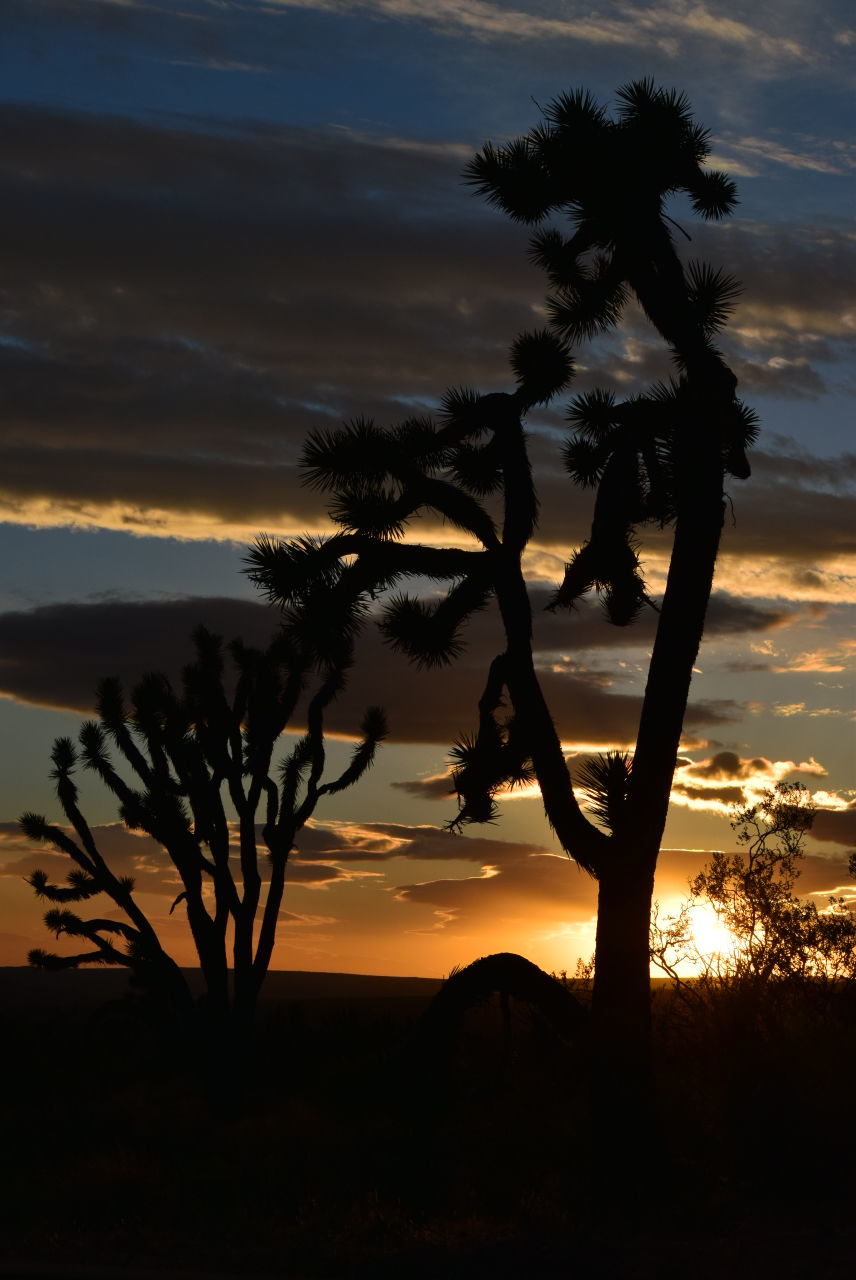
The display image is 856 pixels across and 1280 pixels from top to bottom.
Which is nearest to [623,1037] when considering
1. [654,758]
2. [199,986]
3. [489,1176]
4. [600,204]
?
[489,1176]

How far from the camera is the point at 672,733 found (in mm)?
10539

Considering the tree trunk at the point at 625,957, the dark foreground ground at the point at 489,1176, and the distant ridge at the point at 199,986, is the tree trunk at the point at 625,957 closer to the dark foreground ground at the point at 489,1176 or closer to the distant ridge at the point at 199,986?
the dark foreground ground at the point at 489,1176

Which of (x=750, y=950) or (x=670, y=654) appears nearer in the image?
(x=670, y=654)

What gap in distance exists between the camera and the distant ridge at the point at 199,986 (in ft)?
218

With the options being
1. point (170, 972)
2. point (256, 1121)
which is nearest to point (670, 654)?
point (256, 1121)

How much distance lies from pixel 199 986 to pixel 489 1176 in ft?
220

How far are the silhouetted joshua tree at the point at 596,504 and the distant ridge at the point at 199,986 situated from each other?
175 ft

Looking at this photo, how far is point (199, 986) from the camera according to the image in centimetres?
7475

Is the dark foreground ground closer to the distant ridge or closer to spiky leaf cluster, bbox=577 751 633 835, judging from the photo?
spiky leaf cluster, bbox=577 751 633 835

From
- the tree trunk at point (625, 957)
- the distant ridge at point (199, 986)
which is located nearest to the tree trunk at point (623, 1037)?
the tree trunk at point (625, 957)

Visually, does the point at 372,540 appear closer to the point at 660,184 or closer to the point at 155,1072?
the point at 660,184

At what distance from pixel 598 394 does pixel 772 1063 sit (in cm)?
629

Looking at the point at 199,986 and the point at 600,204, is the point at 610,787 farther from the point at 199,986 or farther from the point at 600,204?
the point at 199,986

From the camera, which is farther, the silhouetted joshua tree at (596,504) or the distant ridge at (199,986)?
the distant ridge at (199,986)
